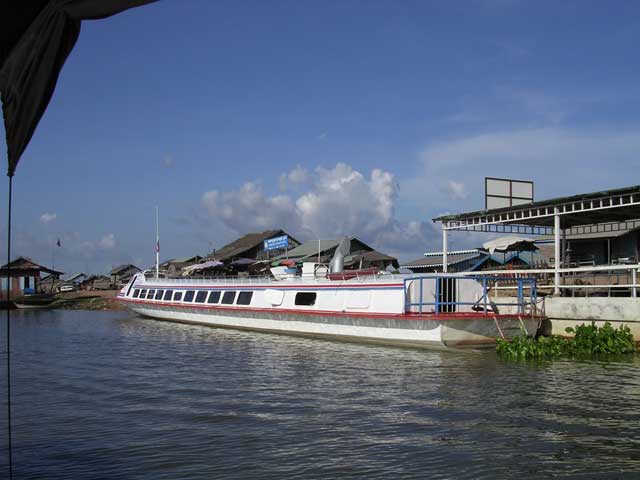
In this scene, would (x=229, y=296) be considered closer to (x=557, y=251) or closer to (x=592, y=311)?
(x=557, y=251)

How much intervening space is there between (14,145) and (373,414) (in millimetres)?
9161

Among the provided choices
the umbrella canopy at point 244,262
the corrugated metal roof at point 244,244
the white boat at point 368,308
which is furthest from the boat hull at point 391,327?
the corrugated metal roof at point 244,244

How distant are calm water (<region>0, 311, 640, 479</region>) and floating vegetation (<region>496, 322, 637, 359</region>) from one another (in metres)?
0.95

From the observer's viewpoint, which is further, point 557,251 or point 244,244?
point 244,244

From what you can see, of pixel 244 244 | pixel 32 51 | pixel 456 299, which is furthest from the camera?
pixel 244 244

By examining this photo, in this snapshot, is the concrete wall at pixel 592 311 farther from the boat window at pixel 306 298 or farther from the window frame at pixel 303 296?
the boat window at pixel 306 298

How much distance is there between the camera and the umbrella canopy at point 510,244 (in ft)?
105

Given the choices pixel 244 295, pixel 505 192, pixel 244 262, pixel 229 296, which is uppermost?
pixel 505 192

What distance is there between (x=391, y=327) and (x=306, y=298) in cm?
594

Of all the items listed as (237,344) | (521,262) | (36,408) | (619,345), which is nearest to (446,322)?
(619,345)

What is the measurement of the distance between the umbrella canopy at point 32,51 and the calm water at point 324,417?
5838 millimetres

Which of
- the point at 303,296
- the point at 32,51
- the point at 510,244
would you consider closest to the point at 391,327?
the point at 303,296

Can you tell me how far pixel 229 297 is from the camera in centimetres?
3216

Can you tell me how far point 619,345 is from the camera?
61.7 feet
